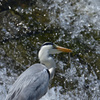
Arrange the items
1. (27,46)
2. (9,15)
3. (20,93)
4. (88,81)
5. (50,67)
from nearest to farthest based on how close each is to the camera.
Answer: (20,93), (50,67), (88,81), (27,46), (9,15)

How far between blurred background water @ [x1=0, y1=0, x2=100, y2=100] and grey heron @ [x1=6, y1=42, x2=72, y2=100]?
60 centimetres

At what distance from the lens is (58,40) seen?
532 cm

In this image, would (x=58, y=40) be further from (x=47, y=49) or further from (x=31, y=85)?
(x=31, y=85)

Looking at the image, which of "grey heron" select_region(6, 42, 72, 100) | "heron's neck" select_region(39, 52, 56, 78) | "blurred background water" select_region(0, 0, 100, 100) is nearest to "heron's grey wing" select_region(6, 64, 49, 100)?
"grey heron" select_region(6, 42, 72, 100)

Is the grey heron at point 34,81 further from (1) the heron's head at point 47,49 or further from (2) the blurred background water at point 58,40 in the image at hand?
(2) the blurred background water at point 58,40

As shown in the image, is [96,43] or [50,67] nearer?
[50,67]

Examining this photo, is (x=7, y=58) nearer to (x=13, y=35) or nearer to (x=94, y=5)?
(x=13, y=35)

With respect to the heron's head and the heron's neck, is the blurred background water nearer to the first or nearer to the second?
the heron's neck

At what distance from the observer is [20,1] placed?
596 cm

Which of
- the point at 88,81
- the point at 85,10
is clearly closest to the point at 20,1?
the point at 85,10

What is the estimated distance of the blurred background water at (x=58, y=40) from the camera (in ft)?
16.0

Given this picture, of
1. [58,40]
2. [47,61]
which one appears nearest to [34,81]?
[47,61]

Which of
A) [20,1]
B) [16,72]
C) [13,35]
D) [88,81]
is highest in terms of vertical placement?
[20,1]

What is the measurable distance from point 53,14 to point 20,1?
2.46 ft
